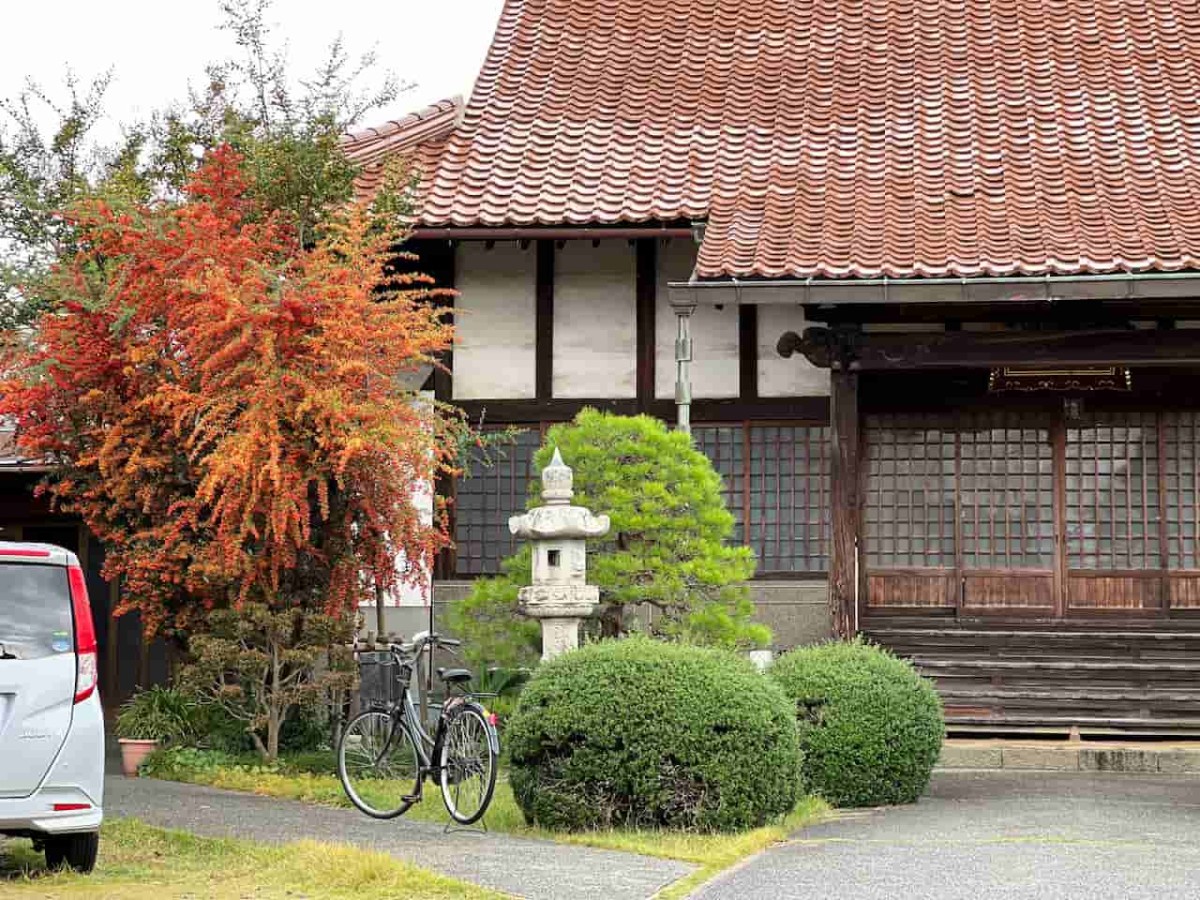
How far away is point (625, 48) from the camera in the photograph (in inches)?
812

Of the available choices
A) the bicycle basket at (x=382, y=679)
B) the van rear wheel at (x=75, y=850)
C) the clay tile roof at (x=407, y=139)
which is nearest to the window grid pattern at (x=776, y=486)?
the clay tile roof at (x=407, y=139)

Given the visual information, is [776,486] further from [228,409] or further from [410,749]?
[410,749]

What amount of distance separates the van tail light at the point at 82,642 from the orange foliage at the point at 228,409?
3.77 metres

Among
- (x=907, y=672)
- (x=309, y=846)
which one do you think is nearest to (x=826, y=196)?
(x=907, y=672)

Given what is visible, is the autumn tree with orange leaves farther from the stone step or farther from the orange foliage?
the stone step

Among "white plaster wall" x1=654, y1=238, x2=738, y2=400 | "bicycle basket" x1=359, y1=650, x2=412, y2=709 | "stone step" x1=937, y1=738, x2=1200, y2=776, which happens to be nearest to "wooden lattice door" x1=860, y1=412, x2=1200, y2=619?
"white plaster wall" x1=654, y1=238, x2=738, y2=400

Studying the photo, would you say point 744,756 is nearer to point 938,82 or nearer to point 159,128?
point 938,82

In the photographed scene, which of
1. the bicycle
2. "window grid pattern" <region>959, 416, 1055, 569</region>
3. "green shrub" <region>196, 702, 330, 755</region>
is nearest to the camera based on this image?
the bicycle

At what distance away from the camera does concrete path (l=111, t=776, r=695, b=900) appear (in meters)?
8.48

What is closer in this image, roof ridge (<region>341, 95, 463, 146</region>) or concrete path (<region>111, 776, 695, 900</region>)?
concrete path (<region>111, 776, 695, 900</region>)

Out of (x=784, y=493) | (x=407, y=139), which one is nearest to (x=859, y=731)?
(x=784, y=493)

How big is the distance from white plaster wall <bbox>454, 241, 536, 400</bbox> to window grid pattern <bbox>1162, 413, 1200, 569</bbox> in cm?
633

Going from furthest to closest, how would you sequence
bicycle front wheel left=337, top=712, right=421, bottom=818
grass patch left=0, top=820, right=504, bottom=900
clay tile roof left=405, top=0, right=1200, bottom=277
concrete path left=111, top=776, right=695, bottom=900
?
clay tile roof left=405, top=0, right=1200, bottom=277
bicycle front wheel left=337, top=712, right=421, bottom=818
concrete path left=111, top=776, right=695, bottom=900
grass patch left=0, top=820, right=504, bottom=900

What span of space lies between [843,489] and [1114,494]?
2899mm
